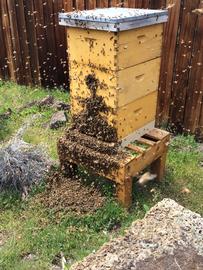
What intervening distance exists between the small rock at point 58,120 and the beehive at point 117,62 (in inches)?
62.9

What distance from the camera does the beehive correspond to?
3.09 meters

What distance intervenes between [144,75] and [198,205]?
1464 mm

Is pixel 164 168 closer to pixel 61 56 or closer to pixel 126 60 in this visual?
pixel 126 60

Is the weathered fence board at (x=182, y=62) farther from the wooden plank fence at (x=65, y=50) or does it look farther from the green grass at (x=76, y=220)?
the green grass at (x=76, y=220)

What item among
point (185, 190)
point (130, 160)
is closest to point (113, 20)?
point (130, 160)

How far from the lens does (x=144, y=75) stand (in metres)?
3.51

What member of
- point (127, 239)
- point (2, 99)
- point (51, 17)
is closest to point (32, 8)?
point (51, 17)

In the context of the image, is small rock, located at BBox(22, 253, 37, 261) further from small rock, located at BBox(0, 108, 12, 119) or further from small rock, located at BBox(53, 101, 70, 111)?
small rock, located at BBox(53, 101, 70, 111)

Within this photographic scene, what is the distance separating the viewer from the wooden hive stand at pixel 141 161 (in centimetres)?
350

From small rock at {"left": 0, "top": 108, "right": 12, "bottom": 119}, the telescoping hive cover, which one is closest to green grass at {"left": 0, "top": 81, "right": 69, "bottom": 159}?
small rock at {"left": 0, "top": 108, "right": 12, "bottom": 119}

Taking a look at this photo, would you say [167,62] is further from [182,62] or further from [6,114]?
[6,114]

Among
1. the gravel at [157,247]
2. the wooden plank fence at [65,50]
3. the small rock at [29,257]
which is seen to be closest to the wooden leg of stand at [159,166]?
the wooden plank fence at [65,50]

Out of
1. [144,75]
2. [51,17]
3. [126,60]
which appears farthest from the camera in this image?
[51,17]

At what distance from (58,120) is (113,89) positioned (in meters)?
2.22
